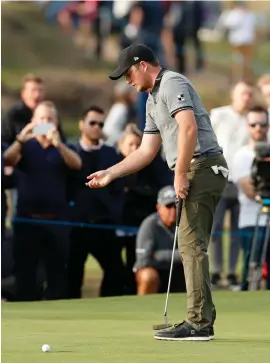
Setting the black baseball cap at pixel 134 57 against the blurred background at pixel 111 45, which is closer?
the black baseball cap at pixel 134 57

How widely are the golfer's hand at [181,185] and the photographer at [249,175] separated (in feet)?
17.5

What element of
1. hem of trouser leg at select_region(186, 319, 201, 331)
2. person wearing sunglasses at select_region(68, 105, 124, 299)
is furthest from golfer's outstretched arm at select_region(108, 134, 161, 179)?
person wearing sunglasses at select_region(68, 105, 124, 299)

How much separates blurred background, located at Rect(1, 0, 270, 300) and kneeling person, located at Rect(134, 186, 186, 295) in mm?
8933

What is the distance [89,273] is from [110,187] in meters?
1.97

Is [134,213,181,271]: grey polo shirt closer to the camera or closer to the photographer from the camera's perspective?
the camera

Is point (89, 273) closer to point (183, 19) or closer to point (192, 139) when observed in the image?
point (192, 139)

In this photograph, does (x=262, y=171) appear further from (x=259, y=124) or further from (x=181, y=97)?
(x=181, y=97)

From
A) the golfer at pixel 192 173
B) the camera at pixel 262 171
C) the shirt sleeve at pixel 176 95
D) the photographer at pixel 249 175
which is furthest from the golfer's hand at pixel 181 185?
the photographer at pixel 249 175

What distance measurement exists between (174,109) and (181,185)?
489 millimetres

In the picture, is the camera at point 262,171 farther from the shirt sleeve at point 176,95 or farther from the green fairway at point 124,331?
the shirt sleeve at point 176,95

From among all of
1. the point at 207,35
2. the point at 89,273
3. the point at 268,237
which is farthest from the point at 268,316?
the point at 207,35

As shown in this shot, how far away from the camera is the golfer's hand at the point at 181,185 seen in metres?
9.16

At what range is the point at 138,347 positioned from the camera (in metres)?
9.18

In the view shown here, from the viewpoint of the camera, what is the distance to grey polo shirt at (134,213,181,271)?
44.6ft
